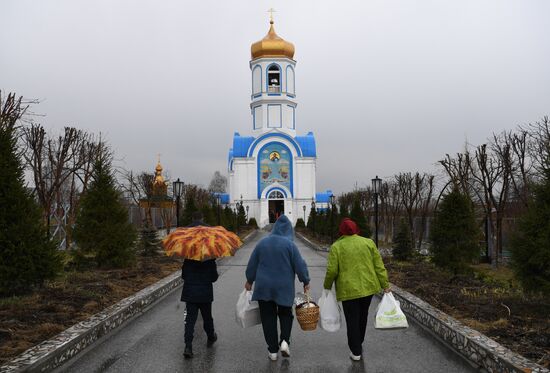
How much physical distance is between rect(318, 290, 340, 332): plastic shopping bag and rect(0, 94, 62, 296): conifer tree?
538 centimetres

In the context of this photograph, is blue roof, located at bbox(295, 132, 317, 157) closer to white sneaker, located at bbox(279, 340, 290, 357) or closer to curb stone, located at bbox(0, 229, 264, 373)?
curb stone, located at bbox(0, 229, 264, 373)

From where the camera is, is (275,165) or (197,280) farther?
(275,165)

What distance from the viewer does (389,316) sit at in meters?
5.38

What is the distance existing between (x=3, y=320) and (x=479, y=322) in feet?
20.3

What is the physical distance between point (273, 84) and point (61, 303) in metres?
42.2

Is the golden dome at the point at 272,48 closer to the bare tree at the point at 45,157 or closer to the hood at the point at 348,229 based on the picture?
the bare tree at the point at 45,157

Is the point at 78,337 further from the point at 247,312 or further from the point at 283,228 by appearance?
the point at 283,228

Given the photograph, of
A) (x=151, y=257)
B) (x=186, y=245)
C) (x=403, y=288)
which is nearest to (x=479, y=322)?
(x=403, y=288)

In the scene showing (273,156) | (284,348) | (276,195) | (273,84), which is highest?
(273,84)

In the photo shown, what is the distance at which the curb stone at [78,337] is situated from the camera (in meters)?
4.70


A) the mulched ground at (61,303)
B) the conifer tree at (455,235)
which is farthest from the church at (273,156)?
the conifer tree at (455,235)

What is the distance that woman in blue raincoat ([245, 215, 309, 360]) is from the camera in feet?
17.1

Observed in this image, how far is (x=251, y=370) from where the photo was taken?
5055mm

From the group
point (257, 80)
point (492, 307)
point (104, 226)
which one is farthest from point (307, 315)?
point (257, 80)
